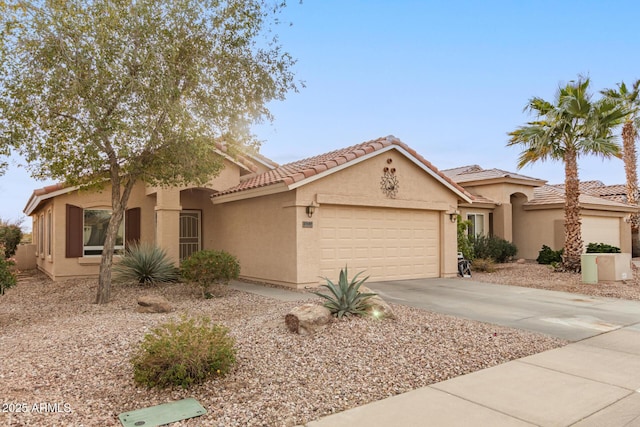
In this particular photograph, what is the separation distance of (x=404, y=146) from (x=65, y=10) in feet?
30.8

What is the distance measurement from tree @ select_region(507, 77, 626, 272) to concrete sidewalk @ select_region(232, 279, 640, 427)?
25.3ft

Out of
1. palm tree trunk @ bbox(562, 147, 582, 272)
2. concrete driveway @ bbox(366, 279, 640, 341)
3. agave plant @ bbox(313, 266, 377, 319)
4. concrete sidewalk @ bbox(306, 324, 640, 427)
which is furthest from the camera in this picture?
palm tree trunk @ bbox(562, 147, 582, 272)

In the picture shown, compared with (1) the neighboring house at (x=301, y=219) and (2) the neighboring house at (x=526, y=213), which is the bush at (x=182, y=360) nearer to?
(1) the neighboring house at (x=301, y=219)

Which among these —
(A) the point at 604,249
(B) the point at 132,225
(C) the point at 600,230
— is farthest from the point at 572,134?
(B) the point at 132,225

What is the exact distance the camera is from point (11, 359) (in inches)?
230

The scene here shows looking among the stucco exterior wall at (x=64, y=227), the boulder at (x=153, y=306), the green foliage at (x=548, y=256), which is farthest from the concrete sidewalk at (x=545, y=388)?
the stucco exterior wall at (x=64, y=227)

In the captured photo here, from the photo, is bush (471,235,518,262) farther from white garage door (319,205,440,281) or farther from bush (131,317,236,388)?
bush (131,317,236,388)

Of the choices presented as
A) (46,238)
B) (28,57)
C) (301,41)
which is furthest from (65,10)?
(46,238)

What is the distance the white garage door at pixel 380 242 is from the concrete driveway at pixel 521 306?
0.73 meters

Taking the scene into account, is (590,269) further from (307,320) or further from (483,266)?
(307,320)

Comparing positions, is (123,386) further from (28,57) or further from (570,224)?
(570,224)

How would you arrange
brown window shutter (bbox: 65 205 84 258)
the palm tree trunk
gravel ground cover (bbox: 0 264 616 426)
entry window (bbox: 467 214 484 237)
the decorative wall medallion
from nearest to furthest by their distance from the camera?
gravel ground cover (bbox: 0 264 616 426)
the decorative wall medallion
brown window shutter (bbox: 65 205 84 258)
the palm tree trunk
entry window (bbox: 467 214 484 237)

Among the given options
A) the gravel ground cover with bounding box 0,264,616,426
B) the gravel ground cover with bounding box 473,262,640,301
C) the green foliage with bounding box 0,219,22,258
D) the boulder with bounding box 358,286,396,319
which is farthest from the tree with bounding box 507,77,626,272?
the green foliage with bounding box 0,219,22,258

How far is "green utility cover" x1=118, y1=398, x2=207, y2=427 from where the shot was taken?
13.7ft
